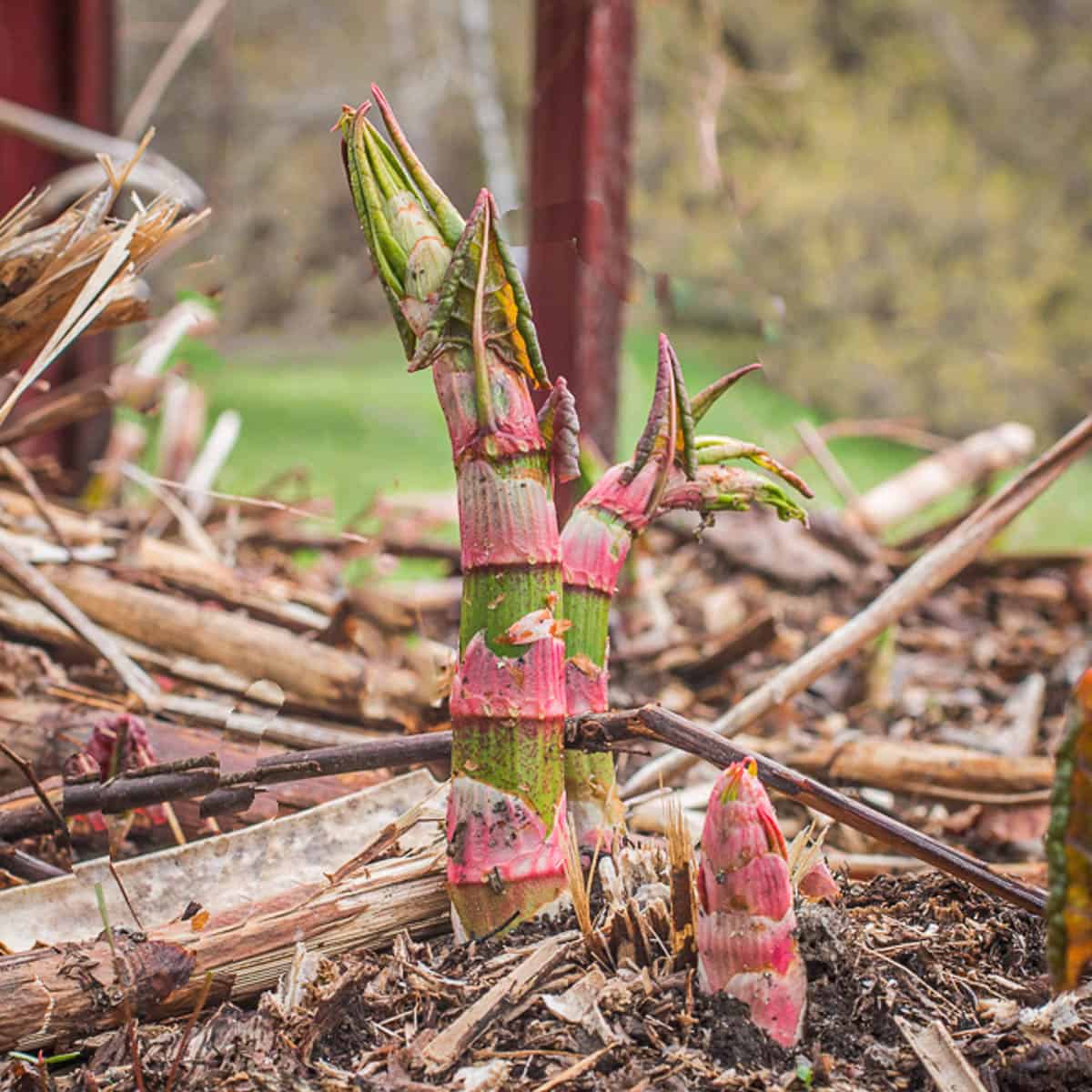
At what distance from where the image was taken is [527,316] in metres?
0.72

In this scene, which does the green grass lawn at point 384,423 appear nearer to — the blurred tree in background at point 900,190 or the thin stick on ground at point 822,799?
the blurred tree in background at point 900,190

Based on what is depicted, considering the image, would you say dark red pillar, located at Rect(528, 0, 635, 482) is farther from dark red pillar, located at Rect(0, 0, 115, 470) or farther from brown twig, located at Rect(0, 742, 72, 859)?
brown twig, located at Rect(0, 742, 72, 859)

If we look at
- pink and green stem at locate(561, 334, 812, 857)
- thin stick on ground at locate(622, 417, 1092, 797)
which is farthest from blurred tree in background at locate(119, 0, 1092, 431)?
pink and green stem at locate(561, 334, 812, 857)

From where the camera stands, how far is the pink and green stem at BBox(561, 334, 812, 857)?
0.80 meters

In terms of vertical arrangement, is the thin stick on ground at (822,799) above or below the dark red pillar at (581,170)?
below

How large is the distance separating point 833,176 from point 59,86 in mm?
4328

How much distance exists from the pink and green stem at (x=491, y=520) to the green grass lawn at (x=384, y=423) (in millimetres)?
1128

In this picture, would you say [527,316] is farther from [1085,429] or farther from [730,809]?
[1085,429]

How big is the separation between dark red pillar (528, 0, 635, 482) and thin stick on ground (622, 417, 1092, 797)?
3.11ft

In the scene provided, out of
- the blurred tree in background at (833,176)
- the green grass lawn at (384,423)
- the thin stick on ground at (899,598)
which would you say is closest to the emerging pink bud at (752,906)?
the thin stick on ground at (899,598)

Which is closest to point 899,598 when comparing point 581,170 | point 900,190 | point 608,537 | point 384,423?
point 608,537

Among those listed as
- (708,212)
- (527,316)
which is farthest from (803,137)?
(527,316)

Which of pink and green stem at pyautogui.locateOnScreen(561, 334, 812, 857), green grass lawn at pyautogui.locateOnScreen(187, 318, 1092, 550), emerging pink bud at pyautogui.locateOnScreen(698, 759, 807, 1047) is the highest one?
green grass lawn at pyautogui.locateOnScreen(187, 318, 1092, 550)

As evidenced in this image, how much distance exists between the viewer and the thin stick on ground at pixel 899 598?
3.63 ft
